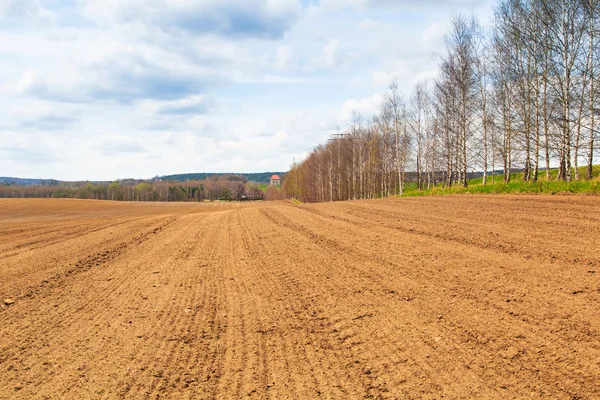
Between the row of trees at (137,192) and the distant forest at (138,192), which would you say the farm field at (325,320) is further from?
the row of trees at (137,192)

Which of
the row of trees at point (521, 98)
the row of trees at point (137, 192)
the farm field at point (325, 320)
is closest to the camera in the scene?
the farm field at point (325, 320)

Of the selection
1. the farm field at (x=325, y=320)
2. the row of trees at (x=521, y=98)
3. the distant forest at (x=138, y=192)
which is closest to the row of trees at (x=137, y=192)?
the distant forest at (x=138, y=192)

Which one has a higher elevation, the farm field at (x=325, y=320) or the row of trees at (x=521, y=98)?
the row of trees at (x=521, y=98)

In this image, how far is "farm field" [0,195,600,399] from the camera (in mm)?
4117

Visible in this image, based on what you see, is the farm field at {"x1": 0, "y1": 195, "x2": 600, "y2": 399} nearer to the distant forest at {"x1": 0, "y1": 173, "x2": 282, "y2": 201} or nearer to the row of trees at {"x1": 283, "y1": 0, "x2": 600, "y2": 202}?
the row of trees at {"x1": 283, "y1": 0, "x2": 600, "y2": 202}

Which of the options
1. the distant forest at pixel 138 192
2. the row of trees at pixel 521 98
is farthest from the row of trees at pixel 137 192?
the row of trees at pixel 521 98

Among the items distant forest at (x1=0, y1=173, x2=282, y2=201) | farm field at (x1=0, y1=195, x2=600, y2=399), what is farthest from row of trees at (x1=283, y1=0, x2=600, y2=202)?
distant forest at (x1=0, y1=173, x2=282, y2=201)

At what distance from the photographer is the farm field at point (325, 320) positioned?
4.12 meters

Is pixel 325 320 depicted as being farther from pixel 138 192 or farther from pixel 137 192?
pixel 137 192

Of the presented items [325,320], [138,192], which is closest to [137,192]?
[138,192]

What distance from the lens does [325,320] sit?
581cm

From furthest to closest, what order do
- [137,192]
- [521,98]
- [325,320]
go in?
[137,192], [521,98], [325,320]

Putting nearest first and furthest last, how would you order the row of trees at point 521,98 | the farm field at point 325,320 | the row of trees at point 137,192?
the farm field at point 325,320, the row of trees at point 521,98, the row of trees at point 137,192

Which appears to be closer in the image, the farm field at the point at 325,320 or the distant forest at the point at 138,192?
the farm field at the point at 325,320
